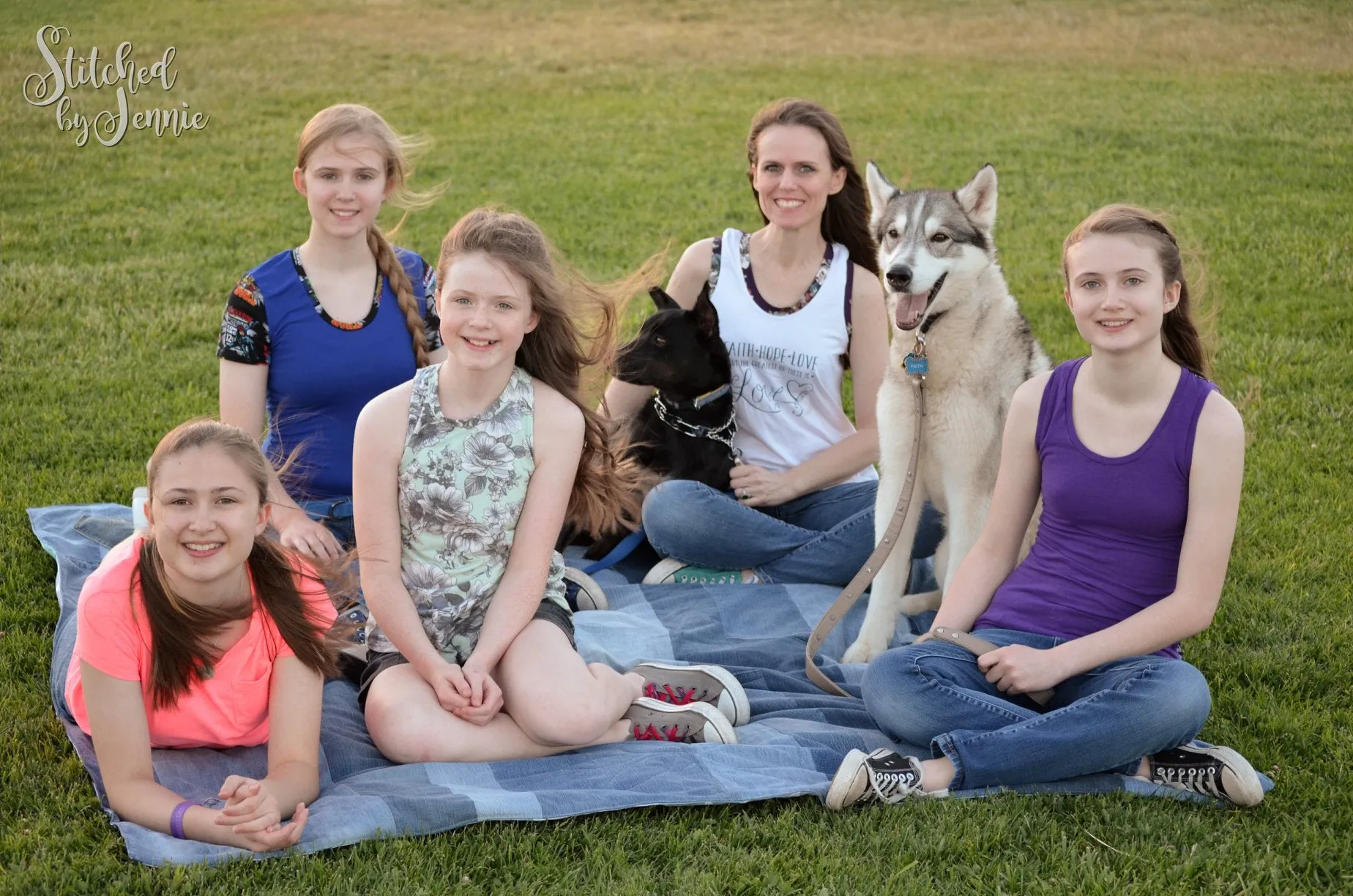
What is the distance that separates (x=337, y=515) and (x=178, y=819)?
5.14 ft

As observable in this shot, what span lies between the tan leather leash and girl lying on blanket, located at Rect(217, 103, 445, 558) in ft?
5.42

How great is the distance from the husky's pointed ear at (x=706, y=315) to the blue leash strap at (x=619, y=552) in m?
0.83

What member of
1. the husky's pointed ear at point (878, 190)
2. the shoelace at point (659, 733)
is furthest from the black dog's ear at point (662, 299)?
the shoelace at point (659, 733)

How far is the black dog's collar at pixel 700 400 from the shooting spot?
488cm

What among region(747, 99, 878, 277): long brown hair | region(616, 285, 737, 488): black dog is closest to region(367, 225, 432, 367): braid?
region(616, 285, 737, 488): black dog

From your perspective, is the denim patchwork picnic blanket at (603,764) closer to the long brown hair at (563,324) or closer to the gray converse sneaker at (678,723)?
the gray converse sneaker at (678,723)

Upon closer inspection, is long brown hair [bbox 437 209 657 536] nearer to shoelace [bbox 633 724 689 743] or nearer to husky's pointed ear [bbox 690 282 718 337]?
husky's pointed ear [bbox 690 282 718 337]

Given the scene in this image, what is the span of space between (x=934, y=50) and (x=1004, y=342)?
50.7 feet

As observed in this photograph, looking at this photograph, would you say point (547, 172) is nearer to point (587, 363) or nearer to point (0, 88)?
point (0, 88)

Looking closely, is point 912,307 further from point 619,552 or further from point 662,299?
point 619,552

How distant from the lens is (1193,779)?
130 inches

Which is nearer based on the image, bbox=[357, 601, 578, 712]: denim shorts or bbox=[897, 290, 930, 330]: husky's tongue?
bbox=[357, 601, 578, 712]: denim shorts

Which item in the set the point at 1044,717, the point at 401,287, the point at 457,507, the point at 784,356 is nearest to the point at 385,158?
the point at 401,287

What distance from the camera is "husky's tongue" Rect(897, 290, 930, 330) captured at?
4.25m
